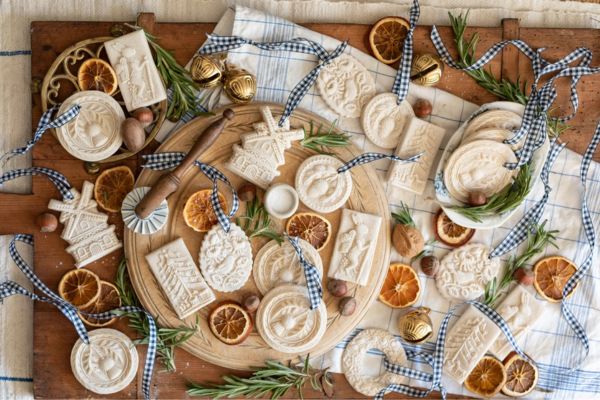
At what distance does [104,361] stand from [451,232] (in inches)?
62.6

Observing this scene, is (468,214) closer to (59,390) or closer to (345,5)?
(345,5)

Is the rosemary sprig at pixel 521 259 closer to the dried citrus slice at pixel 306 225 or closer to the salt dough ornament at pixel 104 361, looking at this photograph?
the dried citrus slice at pixel 306 225

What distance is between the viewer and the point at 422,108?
8.53 ft

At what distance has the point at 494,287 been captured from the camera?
2.66m

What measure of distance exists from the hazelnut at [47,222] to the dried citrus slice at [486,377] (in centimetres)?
192

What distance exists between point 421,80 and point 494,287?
3.15 ft

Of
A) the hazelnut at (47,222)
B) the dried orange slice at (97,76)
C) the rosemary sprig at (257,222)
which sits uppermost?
the dried orange slice at (97,76)

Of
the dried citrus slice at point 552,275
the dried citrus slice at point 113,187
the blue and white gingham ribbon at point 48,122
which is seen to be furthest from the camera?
the dried citrus slice at point 552,275

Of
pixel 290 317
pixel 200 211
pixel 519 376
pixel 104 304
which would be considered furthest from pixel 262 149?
pixel 519 376

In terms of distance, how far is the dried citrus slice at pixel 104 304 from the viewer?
2586 mm

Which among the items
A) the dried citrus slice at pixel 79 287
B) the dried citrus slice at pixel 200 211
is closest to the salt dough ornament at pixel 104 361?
the dried citrus slice at pixel 79 287

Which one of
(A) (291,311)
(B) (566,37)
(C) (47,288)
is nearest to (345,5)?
(B) (566,37)

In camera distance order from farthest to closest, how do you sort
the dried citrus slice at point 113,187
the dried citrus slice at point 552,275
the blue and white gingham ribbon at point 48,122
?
the dried citrus slice at point 552,275 → the dried citrus slice at point 113,187 → the blue and white gingham ribbon at point 48,122

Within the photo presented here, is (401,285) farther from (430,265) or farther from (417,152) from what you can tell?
(417,152)
